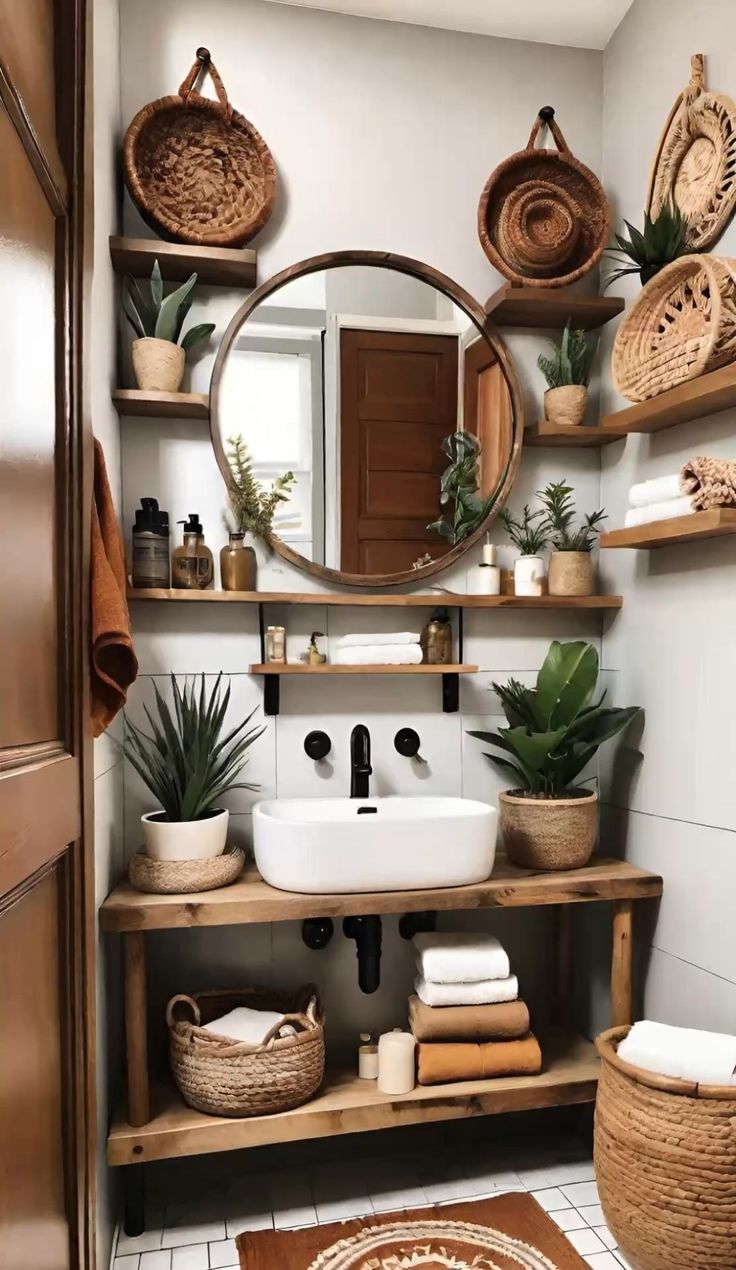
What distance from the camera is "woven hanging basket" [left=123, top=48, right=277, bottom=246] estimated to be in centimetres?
199

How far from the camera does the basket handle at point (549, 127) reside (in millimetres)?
2209

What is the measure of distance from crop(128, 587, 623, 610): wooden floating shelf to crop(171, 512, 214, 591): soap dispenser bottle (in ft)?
0.14

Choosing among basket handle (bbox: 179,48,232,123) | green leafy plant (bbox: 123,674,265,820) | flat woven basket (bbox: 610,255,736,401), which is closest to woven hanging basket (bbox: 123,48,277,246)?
basket handle (bbox: 179,48,232,123)

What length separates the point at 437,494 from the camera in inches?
87.3

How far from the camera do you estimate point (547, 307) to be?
2.18 m

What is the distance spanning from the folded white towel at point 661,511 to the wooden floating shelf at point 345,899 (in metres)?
0.79

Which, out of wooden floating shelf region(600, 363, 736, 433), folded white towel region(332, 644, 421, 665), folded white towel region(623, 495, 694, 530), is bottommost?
folded white towel region(332, 644, 421, 665)

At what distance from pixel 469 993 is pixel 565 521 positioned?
1.16 m

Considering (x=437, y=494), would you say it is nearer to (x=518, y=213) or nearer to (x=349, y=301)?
(x=349, y=301)

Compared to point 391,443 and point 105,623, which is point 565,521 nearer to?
point 391,443

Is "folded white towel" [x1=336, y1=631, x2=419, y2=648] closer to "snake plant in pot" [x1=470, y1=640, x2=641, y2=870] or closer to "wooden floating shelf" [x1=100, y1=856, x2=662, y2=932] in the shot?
"snake plant in pot" [x1=470, y1=640, x2=641, y2=870]

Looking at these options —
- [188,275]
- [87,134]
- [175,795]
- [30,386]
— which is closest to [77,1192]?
[175,795]

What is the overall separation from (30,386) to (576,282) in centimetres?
164

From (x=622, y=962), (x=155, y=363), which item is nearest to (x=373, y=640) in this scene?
(x=155, y=363)
